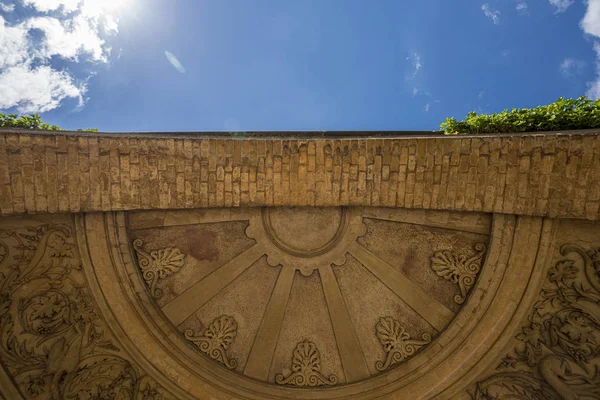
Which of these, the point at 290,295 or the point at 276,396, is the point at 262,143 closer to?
the point at 290,295

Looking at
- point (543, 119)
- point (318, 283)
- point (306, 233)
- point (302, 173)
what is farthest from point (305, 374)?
point (543, 119)

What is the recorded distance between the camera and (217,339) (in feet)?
17.9

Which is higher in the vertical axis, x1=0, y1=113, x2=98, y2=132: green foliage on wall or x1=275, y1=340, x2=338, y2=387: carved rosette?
x1=0, y1=113, x2=98, y2=132: green foliage on wall

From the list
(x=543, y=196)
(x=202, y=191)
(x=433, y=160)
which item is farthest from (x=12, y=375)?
(x=543, y=196)

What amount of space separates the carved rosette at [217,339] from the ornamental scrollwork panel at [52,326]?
44.6 inches

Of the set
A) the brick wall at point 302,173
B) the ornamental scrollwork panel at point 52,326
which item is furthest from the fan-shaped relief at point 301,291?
the ornamental scrollwork panel at point 52,326

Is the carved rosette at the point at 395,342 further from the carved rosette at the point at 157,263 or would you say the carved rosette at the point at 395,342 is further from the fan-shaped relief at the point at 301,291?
the carved rosette at the point at 157,263

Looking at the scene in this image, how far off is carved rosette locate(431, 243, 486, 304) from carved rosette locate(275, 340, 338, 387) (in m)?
2.51

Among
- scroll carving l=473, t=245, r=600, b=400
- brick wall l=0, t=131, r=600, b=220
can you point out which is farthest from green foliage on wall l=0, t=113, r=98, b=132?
scroll carving l=473, t=245, r=600, b=400

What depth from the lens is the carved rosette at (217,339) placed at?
5.43m

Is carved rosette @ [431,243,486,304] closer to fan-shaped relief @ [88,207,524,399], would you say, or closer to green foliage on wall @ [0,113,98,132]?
fan-shaped relief @ [88,207,524,399]

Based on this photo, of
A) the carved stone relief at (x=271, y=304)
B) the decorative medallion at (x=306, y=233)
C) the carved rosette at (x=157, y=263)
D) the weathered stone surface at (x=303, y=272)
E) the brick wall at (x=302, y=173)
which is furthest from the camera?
the decorative medallion at (x=306, y=233)

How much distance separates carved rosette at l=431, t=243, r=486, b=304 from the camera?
525 centimetres

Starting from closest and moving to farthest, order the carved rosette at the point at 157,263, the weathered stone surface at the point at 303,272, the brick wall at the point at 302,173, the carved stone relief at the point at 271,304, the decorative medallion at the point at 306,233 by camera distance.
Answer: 1. the brick wall at the point at 302,173
2. the weathered stone surface at the point at 303,272
3. the carved stone relief at the point at 271,304
4. the carved rosette at the point at 157,263
5. the decorative medallion at the point at 306,233
